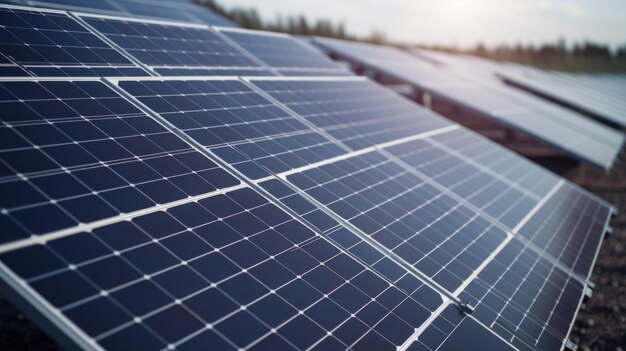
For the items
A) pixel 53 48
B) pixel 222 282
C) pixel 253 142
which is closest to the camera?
pixel 222 282

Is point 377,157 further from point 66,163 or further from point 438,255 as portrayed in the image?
point 66,163

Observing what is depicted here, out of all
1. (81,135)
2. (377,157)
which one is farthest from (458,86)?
(81,135)

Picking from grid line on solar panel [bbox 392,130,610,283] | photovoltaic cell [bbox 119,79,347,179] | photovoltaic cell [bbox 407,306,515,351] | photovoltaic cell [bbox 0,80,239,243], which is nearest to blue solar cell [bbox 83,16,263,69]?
photovoltaic cell [bbox 119,79,347,179]

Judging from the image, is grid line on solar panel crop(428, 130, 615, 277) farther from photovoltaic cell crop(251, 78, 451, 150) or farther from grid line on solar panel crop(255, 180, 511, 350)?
grid line on solar panel crop(255, 180, 511, 350)

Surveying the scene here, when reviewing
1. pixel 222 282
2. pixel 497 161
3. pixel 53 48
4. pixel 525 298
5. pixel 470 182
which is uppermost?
pixel 53 48

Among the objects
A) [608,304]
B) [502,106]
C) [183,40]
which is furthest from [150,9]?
[608,304]

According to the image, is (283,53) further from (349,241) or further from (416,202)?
(349,241)

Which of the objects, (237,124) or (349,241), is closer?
(349,241)

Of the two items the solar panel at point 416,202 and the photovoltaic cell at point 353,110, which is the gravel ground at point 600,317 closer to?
the solar panel at point 416,202
